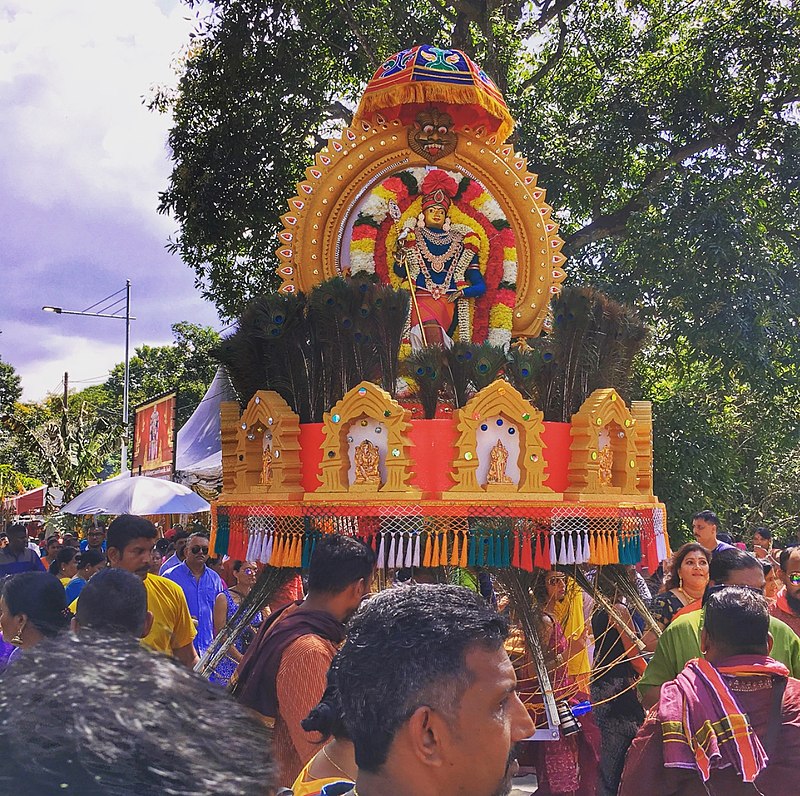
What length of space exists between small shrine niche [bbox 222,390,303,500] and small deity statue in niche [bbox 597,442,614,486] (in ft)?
5.38

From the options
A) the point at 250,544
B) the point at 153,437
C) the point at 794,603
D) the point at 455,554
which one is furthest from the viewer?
the point at 153,437

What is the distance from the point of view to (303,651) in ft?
9.37

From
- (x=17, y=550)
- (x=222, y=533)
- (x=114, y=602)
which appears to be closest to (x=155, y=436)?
(x=17, y=550)

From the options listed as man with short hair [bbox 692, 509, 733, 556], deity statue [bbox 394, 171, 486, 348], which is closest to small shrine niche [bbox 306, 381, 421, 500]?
deity statue [bbox 394, 171, 486, 348]

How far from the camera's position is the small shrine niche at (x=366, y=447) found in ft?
15.1

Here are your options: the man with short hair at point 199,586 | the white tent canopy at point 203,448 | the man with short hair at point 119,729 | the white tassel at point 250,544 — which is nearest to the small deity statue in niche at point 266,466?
the white tassel at point 250,544

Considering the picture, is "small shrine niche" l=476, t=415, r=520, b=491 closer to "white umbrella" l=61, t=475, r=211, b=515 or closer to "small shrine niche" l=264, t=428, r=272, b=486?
"small shrine niche" l=264, t=428, r=272, b=486

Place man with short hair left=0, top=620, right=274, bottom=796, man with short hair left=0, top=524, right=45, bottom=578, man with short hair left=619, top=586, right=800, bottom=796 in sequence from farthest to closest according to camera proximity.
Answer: man with short hair left=0, top=524, right=45, bottom=578 < man with short hair left=619, top=586, right=800, bottom=796 < man with short hair left=0, top=620, right=274, bottom=796

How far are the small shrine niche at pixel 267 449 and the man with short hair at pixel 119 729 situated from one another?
374cm

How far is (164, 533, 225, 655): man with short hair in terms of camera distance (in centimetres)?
607

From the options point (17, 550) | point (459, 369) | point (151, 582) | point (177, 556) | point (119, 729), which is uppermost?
point (459, 369)

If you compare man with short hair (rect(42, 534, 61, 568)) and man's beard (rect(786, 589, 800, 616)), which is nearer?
man's beard (rect(786, 589, 800, 616))

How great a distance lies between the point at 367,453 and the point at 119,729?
12.2 ft

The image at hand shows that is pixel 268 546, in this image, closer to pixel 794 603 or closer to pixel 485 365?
pixel 485 365
